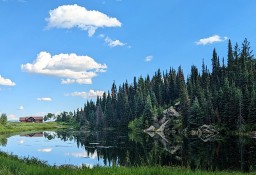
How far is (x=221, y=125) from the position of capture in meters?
114

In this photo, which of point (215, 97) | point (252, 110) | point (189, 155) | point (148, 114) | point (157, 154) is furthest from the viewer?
point (148, 114)

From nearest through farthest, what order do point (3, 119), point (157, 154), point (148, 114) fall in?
point (157, 154) → point (148, 114) → point (3, 119)

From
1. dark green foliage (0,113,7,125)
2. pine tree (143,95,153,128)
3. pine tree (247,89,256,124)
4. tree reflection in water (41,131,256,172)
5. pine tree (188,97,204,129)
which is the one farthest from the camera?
dark green foliage (0,113,7,125)

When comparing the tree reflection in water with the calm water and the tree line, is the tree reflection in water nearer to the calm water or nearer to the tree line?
the calm water

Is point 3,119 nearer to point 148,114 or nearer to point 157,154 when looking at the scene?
point 148,114

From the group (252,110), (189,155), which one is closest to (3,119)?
(252,110)

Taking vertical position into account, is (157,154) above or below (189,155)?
below

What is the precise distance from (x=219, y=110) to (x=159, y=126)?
35.0 meters

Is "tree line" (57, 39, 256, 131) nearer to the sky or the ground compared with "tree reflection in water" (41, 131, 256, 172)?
nearer to the sky

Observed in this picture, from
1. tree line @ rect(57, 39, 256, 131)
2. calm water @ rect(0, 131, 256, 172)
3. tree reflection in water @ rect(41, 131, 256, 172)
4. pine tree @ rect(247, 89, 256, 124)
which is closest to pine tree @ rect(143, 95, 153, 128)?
tree line @ rect(57, 39, 256, 131)

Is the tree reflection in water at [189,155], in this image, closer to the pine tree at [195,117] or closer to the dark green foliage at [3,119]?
the pine tree at [195,117]

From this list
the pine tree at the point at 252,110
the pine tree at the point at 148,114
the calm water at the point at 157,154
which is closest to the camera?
the calm water at the point at 157,154

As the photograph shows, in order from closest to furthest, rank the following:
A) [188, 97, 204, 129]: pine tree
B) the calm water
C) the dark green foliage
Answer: the calm water, [188, 97, 204, 129]: pine tree, the dark green foliage

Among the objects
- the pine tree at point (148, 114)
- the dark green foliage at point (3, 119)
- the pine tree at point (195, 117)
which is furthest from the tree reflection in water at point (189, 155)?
the dark green foliage at point (3, 119)
